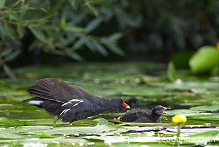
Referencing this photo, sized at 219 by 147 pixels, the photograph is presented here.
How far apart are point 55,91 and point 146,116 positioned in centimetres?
70

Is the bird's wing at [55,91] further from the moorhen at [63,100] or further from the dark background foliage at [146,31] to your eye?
the dark background foliage at [146,31]

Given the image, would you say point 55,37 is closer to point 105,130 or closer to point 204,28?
point 105,130

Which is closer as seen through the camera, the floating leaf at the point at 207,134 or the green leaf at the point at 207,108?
the floating leaf at the point at 207,134

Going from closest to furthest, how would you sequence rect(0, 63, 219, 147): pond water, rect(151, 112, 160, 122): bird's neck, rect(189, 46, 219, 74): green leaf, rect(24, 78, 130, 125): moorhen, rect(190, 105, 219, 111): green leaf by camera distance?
rect(0, 63, 219, 147): pond water → rect(24, 78, 130, 125): moorhen → rect(151, 112, 160, 122): bird's neck → rect(190, 105, 219, 111): green leaf → rect(189, 46, 219, 74): green leaf

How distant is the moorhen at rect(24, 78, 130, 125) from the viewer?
3.50 meters

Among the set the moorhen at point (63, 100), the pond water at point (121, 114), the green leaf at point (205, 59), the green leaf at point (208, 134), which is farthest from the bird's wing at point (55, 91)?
the green leaf at point (205, 59)

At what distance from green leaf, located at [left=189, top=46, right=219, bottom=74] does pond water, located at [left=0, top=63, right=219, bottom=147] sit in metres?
0.17

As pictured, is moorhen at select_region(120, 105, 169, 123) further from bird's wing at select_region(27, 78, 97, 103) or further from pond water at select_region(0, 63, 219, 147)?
bird's wing at select_region(27, 78, 97, 103)

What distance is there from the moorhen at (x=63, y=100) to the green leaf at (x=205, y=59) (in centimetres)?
383

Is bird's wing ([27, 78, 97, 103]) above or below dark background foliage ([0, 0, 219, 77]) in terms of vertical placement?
below

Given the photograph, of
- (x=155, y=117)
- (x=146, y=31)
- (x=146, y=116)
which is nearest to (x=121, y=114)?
(x=146, y=116)

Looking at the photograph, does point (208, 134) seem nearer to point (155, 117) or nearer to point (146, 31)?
point (155, 117)

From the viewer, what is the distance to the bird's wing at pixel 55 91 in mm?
3498

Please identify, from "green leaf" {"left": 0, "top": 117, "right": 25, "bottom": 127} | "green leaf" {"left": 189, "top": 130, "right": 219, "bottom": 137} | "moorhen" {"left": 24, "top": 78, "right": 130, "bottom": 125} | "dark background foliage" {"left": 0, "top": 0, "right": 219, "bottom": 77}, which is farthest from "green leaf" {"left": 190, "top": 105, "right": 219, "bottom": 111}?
"dark background foliage" {"left": 0, "top": 0, "right": 219, "bottom": 77}
